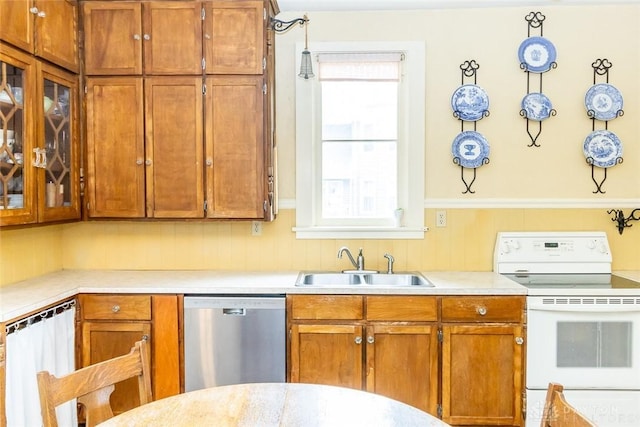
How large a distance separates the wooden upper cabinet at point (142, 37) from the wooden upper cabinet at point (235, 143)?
23 cm

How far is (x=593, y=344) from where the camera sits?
243cm

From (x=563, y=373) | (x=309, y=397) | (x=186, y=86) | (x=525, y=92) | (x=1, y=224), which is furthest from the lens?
(x=525, y=92)

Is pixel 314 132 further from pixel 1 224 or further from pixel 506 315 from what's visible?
pixel 1 224

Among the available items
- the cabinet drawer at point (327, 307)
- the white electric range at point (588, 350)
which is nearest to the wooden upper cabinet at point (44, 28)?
the cabinet drawer at point (327, 307)

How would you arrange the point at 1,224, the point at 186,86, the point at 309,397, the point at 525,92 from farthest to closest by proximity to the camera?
1. the point at 525,92
2. the point at 186,86
3. the point at 1,224
4. the point at 309,397

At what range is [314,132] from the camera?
310cm

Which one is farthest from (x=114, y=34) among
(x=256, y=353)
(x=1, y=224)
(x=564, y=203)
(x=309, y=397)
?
(x=564, y=203)

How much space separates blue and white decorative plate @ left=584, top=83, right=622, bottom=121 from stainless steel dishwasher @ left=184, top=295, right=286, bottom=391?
231cm

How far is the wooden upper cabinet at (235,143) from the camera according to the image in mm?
2715

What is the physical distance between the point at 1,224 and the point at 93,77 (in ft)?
3.48

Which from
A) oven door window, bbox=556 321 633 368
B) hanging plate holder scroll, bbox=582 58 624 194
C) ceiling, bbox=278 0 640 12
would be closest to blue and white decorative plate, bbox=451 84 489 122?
ceiling, bbox=278 0 640 12

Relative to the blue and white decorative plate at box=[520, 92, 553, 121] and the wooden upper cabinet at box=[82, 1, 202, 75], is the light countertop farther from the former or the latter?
the wooden upper cabinet at box=[82, 1, 202, 75]

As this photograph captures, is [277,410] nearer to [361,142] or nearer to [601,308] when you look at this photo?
[601,308]

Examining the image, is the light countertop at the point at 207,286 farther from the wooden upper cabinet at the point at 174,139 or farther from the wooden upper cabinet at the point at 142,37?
the wooden upper cabinet at the point at 142,37
